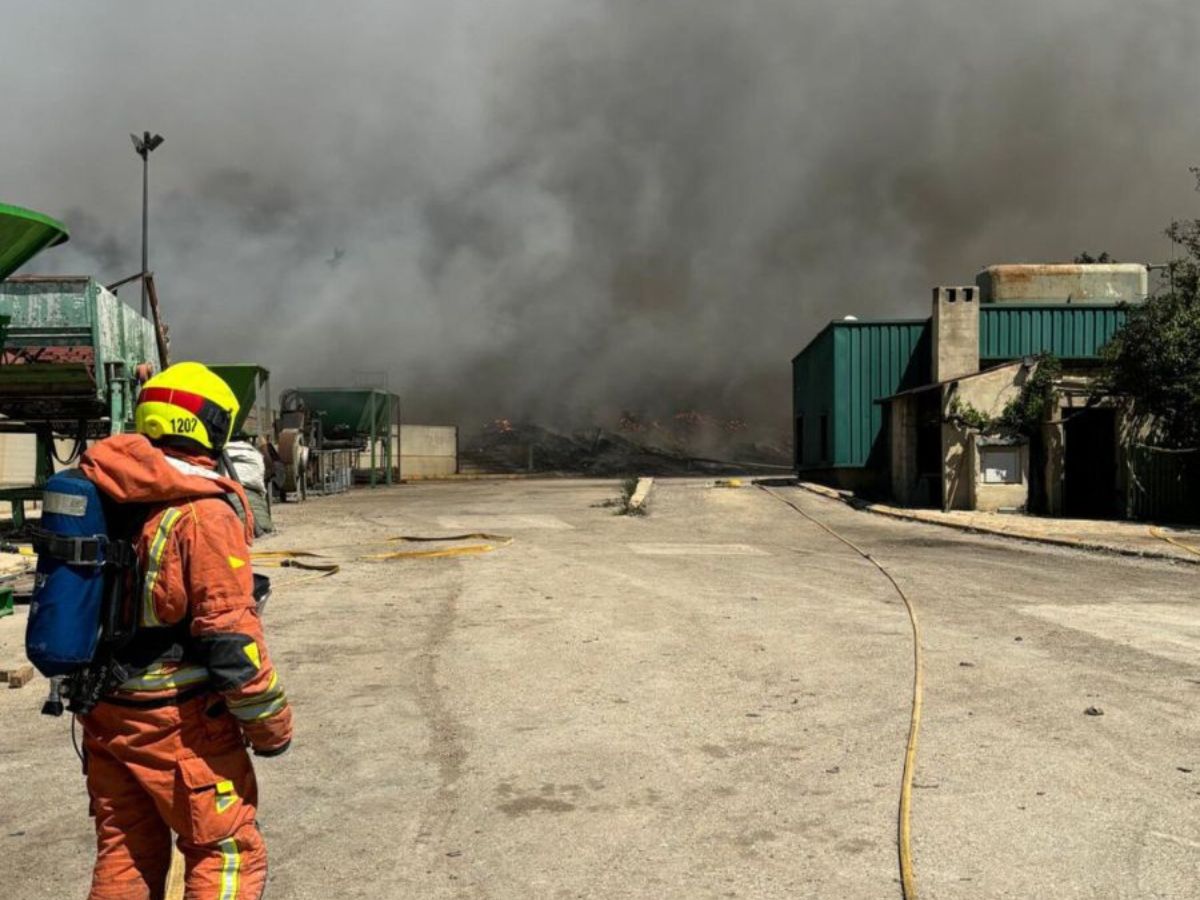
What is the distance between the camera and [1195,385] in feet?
62.1

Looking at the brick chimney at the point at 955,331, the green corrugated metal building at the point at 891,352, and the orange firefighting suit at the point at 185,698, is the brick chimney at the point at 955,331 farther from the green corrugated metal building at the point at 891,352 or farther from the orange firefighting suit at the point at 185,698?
the orange firefighting suit at the point at 185,698

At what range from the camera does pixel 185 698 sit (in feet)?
8.74

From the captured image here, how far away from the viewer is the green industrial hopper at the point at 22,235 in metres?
9.73

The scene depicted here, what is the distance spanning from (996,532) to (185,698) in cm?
1614

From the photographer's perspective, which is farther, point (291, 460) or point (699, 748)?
point (291, 460)

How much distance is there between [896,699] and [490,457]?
167ft

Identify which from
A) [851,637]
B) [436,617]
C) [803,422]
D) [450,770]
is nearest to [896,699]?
[851,637]

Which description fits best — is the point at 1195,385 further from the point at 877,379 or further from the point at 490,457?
the point at 490,457

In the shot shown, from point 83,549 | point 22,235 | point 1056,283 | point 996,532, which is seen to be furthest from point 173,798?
point 1056,283

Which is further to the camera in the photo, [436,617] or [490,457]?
[490,457]

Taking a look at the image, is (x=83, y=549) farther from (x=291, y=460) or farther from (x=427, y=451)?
(x=427, y=451)

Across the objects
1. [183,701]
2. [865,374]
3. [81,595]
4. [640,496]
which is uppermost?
[865,374]

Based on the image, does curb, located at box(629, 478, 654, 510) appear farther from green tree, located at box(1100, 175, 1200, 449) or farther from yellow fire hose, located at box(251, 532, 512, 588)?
green tree, located at box(1100, 175, 1200, 449)

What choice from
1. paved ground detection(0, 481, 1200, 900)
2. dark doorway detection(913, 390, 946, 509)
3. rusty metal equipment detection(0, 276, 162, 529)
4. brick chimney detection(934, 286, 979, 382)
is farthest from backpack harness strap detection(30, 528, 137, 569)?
brick chimney detection(934, 286, 979, 382)
